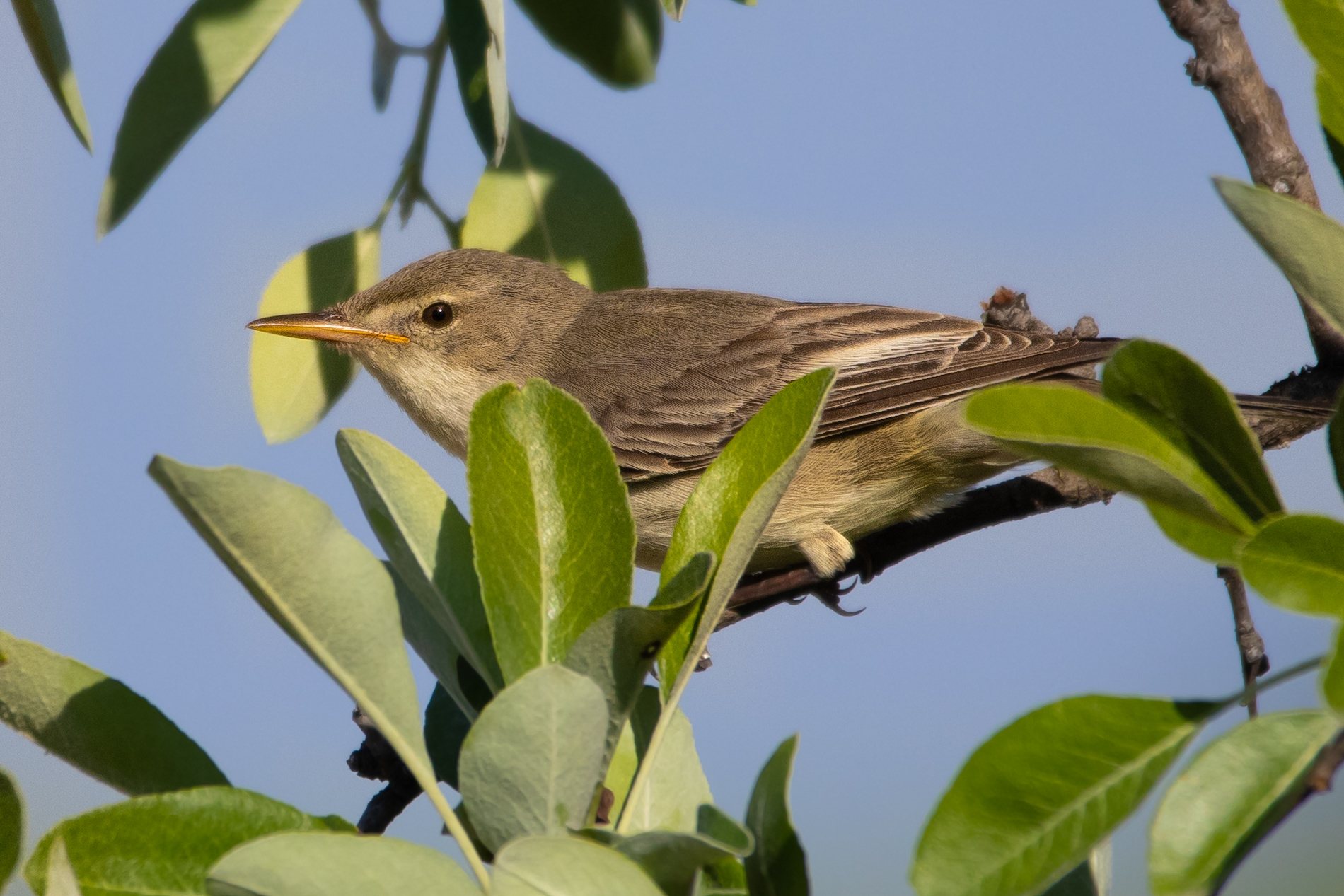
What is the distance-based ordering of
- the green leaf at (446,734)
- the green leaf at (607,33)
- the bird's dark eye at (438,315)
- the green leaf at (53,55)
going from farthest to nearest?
1. the bird's dark eye at (438,315)
2. the green leaf at (607,33)
3. the green leaf at (53,55)
4. the green leaf at (446,734)

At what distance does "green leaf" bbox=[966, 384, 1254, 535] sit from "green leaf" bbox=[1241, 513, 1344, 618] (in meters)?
0.08

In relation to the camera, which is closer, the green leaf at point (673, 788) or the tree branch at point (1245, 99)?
the green leaf at point (673, 788)

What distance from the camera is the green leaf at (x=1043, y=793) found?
100 cm

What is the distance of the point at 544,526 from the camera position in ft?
3.89

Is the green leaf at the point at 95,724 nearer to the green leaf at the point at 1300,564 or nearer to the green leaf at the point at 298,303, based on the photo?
the green leaf at the point at 1300,564

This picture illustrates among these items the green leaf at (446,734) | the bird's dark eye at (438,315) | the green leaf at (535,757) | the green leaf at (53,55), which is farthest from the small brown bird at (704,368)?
the green leaf at (535,757)

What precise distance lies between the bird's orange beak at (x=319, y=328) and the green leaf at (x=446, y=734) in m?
1.44

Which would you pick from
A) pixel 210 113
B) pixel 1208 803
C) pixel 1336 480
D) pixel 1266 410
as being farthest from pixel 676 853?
pixel 1266 410

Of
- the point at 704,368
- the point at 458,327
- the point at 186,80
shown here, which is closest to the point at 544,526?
the point at 186,80

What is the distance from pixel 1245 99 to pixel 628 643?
2091 millimetres

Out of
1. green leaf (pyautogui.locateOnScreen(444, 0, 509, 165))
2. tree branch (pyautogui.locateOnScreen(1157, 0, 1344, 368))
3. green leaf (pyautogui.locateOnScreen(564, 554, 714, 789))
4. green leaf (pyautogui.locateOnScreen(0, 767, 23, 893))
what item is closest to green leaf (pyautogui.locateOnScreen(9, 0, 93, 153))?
green leaf (pyautogui.locateOnScreen(444, 0, 509, 165))

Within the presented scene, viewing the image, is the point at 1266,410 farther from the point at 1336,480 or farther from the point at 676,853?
the point at 676,853

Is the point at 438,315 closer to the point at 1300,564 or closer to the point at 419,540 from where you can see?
the point at 419,540

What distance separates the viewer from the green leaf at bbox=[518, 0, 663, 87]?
8.16 feet
